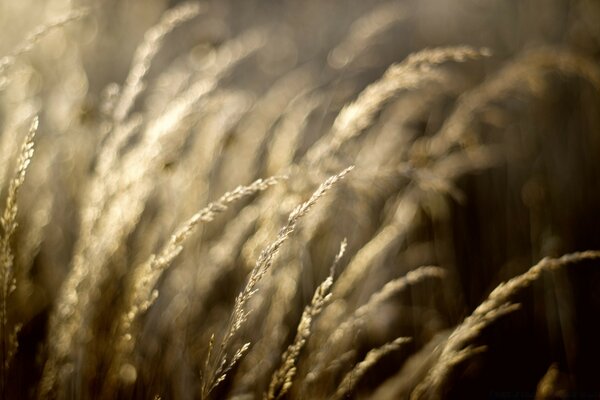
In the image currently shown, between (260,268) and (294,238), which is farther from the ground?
(294,238)

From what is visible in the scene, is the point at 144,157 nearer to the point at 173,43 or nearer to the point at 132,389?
the point at 132,389

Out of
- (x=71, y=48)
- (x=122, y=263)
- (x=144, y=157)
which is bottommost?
(x=122, y=263)

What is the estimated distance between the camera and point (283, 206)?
169cm

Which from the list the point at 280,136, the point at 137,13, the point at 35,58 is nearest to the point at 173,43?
the point at 137,13

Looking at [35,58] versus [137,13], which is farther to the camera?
[137,13]

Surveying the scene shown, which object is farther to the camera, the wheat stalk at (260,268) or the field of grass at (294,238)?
the field of grass at (294,238)

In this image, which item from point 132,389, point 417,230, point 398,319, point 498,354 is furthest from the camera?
point 417,230

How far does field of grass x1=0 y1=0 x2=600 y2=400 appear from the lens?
1.31 metres

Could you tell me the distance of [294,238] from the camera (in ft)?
5.89

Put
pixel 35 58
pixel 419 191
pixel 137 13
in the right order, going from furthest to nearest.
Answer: pixel 137 13, pixel 35 58, pixel 419 191

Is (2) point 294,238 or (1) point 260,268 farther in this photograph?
(2) point 294,238

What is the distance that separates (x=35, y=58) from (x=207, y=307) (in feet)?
6.54

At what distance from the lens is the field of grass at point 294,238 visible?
1310 mm

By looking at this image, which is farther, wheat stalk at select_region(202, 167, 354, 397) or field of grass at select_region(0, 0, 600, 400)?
field of grass at select_region(0, 0, 600, 400)
